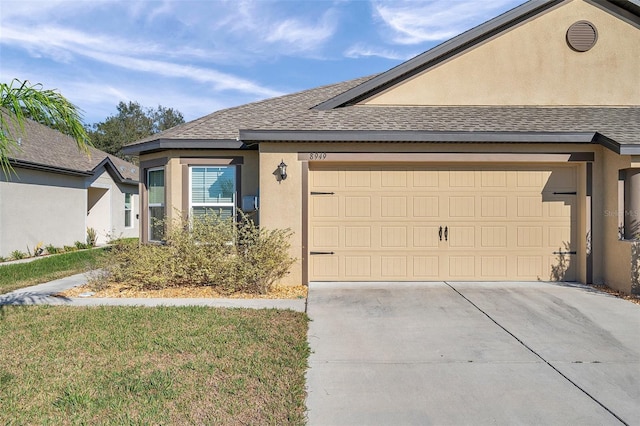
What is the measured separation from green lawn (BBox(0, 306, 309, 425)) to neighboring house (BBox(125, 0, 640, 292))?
2.92 m

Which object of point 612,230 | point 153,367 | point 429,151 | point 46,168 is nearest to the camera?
point 153,367

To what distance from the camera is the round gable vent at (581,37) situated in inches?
353

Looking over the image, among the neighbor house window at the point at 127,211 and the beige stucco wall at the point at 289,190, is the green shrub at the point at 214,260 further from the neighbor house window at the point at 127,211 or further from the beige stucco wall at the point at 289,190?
A: the neighbor house window at the point at 127,211

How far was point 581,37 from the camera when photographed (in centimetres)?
897

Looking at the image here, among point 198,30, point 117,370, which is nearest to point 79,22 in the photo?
point 198,30

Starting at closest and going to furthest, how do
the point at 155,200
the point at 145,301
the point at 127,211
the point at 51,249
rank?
the point at 145,301 → the point at 155,200 → the point at 51,249 → the point at 127,211

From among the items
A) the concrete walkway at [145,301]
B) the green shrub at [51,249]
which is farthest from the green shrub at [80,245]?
the concrete walkway at [145,301]

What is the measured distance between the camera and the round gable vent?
897 cm

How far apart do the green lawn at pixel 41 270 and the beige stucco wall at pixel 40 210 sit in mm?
1496

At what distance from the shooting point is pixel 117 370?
3.88 metres

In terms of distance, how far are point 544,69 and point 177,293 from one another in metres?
9.28

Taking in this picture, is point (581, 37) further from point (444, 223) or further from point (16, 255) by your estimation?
point (16, 255)

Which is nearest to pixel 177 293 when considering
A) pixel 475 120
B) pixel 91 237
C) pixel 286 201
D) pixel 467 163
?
pixel 286 201

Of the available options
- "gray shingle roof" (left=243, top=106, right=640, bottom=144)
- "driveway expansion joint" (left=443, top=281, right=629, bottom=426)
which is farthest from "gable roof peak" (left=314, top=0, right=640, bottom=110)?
"driveway expansion joint" (left=443, top=281, right=629, bottom=426)
